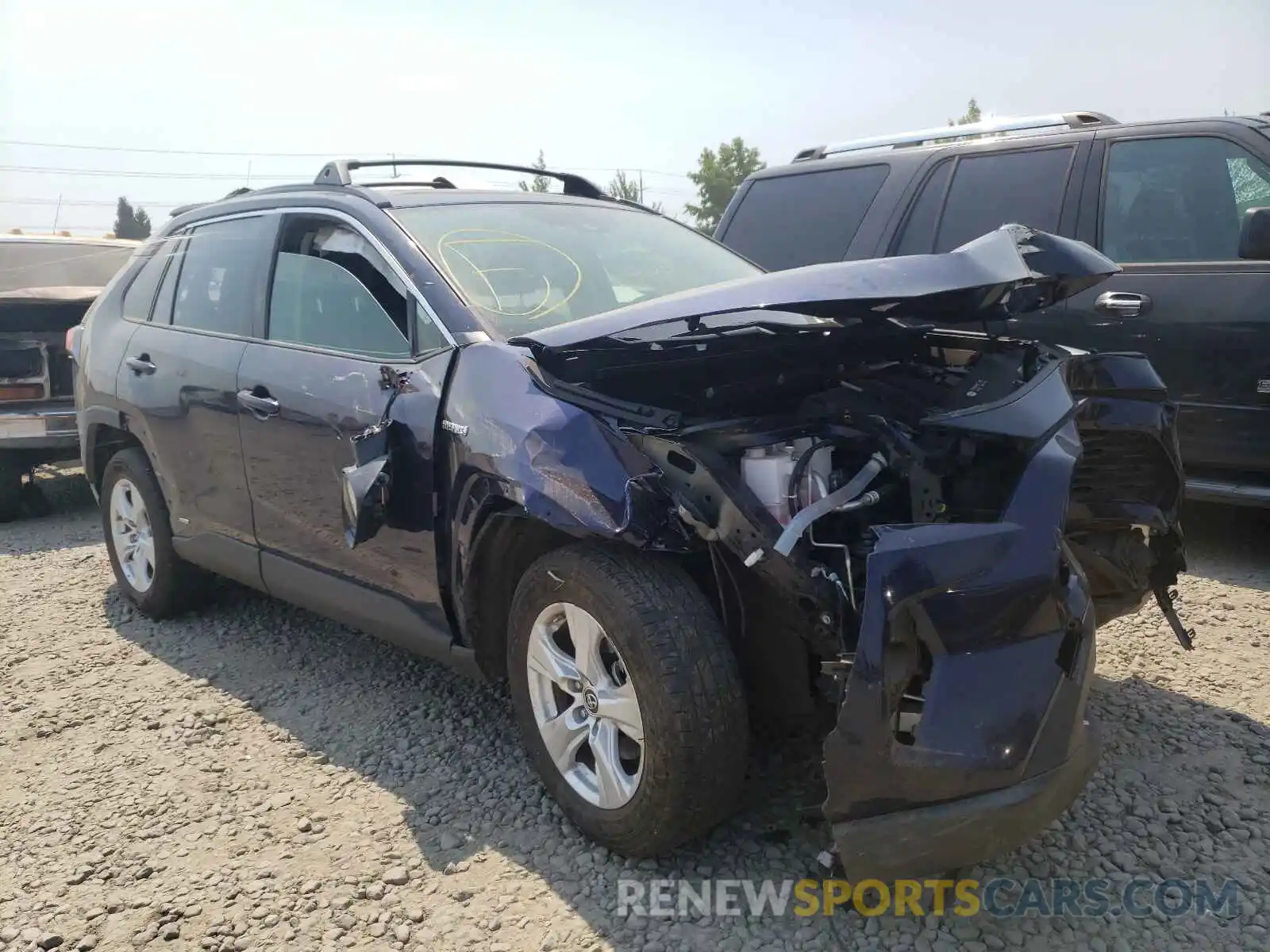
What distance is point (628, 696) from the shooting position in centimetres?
253

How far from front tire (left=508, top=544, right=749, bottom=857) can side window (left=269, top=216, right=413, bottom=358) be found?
107cm

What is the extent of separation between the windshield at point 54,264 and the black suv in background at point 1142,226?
19.1 feet

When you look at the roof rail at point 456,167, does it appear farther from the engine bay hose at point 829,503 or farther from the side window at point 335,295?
the engine bay hose at point 829,503

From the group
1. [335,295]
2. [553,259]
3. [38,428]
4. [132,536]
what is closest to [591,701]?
[553,259]

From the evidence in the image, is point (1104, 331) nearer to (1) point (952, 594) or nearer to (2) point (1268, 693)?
Answer: (2) point (1268, 693)

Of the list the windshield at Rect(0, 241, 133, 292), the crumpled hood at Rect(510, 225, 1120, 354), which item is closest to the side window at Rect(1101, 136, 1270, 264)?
the crumpled hood at Rect(510, 225, 1120, 354)

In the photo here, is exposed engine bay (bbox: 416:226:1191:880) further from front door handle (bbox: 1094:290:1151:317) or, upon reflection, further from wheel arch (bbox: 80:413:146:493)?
wheel arch (bbox: 80:413:146:493)

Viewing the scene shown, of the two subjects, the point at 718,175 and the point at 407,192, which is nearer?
A: the point at 407,192

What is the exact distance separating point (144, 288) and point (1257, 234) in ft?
15.9

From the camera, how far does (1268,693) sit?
342 centimetres

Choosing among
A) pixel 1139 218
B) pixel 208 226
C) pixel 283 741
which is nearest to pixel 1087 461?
pixel 1139 218

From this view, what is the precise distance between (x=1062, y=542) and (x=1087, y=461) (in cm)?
78

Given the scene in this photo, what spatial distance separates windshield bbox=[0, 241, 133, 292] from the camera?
7.86 m

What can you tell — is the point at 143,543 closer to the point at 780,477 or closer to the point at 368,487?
the point at 368,487
